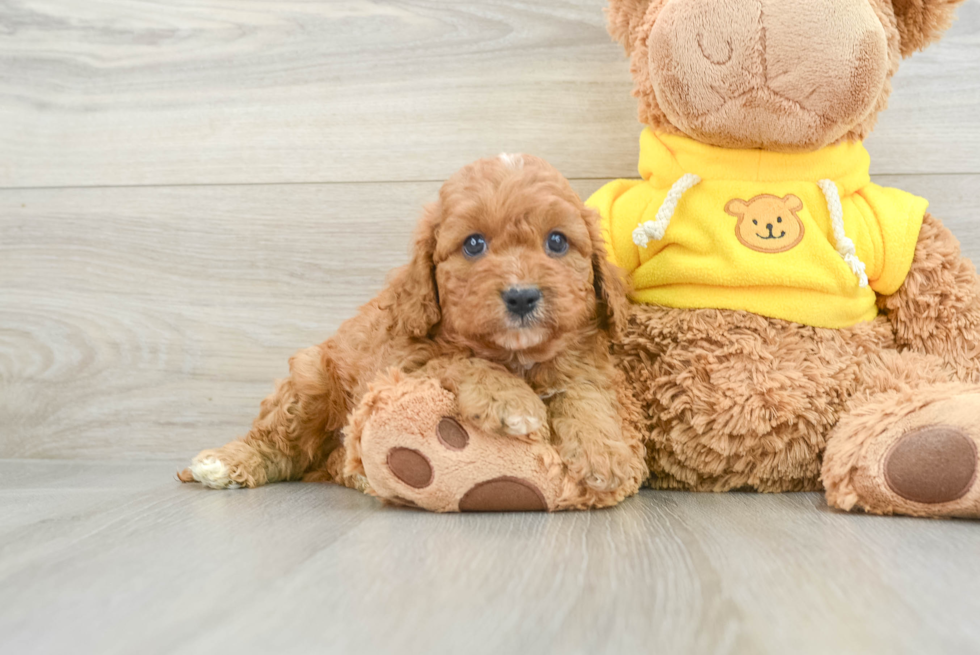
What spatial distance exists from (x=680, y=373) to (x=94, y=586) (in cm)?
91

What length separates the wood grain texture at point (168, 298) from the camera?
1.88m

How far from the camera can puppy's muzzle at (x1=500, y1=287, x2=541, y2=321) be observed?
1.13 metres

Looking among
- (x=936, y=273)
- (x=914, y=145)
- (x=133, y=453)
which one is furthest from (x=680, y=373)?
(x=133, y=453)

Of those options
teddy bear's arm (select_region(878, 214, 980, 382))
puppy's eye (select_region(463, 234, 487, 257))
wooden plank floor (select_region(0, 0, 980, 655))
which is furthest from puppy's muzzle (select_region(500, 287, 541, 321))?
teddy bear's arm (select_region(878, 214, 980, 382))

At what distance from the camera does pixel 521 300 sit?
113cm

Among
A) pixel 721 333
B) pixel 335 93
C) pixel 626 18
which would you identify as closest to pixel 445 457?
pixel 721 333

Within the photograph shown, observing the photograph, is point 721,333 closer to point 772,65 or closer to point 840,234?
point 840,234

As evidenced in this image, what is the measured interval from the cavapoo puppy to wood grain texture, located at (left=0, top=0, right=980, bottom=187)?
58 centimetres

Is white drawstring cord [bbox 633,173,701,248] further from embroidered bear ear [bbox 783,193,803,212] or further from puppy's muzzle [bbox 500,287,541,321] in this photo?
puppy's muzzle [bbox 500,287,541,321]

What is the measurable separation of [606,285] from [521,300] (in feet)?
0.73

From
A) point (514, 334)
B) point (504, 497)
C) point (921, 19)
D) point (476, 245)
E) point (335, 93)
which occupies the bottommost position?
point (504, 497)

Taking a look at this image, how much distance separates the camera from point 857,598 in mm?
794

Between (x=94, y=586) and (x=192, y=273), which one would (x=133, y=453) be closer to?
(x=192, y=273)

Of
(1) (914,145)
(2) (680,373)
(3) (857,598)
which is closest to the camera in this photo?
(3) (857,598)
